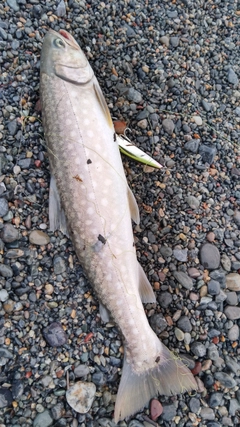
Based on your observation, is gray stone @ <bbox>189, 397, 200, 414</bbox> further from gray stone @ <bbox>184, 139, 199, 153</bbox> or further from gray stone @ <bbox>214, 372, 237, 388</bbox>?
gray stone @ <bbox>184, 139, 199, 153</bbox>

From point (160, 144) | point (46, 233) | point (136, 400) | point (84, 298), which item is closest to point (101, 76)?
point (160, 144)

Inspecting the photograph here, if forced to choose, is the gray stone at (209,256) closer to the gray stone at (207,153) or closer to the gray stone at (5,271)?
the gray stone at (207,153)

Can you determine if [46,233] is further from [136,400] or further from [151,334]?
[136,400]

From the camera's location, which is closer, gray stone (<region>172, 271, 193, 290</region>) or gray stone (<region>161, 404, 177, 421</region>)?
gray stone (<region>161, 404, 177, 421</region>)

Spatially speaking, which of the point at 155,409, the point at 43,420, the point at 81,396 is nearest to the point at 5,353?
the point at 43,420

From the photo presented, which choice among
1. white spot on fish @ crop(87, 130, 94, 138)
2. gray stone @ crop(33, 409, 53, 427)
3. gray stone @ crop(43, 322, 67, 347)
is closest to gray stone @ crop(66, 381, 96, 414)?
gray stone @ crop(33, 409, 53, 427)

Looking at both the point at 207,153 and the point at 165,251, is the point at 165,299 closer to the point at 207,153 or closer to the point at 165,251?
the point at 165,251
